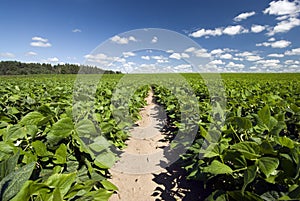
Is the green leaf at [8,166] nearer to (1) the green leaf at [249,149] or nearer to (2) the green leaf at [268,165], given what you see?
(1) the green leaf at [249,149]

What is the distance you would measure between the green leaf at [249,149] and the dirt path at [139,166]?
2202mm

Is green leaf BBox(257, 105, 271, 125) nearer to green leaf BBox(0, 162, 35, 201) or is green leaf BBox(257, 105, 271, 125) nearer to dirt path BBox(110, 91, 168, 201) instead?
green leaf BBox(0, 162, 35, 201)

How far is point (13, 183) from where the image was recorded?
0.98 metres

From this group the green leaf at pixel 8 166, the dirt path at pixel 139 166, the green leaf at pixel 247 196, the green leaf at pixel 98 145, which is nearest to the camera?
the green leaf at pixel 8 166

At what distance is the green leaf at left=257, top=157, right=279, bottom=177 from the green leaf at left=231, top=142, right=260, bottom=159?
0.06 metres

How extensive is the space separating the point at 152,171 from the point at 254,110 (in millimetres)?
2052

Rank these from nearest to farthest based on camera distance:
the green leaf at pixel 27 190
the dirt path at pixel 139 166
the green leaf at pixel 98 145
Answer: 1. the green leaf at pixel 27 190
2. the green leaf at pixel 98 145
3. the dirt path at pixel 139 166

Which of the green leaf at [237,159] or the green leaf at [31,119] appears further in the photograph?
the green leaf at [31,119]

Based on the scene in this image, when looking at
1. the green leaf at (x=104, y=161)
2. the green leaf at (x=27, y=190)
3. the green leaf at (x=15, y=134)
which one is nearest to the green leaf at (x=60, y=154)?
the green leaf at (x=15, y=134)

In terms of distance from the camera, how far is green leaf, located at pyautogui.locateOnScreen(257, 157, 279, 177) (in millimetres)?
1316

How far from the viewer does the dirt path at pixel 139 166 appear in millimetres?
3480

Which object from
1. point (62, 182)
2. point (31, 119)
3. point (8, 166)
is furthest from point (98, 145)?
point (8, 166)

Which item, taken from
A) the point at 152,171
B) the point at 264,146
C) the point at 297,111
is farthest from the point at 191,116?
the point at 264,146

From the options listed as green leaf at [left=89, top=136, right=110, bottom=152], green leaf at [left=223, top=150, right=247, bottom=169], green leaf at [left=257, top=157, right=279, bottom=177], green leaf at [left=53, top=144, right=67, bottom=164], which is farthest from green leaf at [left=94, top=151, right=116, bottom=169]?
green leaf at [left=257, top=157, right=279, bottom=177]
